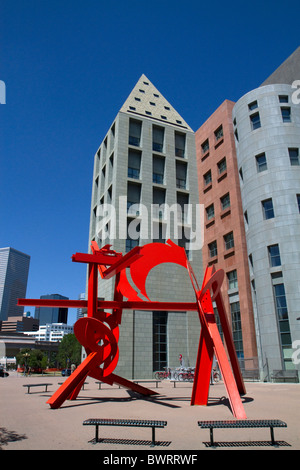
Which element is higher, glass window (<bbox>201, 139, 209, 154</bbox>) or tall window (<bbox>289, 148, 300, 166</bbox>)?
glass window (<bbox>201, 139, 209, 154</bbox>)

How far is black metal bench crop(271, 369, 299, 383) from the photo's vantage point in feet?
89.0

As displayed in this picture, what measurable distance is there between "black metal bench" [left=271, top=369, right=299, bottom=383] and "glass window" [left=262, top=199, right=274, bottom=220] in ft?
46.5

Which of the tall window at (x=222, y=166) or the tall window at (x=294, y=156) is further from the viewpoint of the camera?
the tall window at (x=222, y=166)

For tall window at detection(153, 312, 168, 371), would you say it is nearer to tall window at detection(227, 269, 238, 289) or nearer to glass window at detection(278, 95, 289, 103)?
tall window at detection(227, 269, 238, 289)

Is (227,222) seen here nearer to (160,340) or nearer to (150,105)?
(160,340)

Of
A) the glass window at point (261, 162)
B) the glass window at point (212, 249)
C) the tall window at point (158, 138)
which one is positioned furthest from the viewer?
the tall window at point (158, 138)

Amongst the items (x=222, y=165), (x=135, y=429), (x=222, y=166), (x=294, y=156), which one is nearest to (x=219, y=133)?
(x=222, y=165)

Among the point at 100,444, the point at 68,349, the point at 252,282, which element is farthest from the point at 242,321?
the point at 68,349

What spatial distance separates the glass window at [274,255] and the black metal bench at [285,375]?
9364mm

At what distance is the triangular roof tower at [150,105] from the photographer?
44.0m

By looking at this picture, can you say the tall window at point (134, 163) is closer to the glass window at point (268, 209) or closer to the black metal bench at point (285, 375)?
the glass window at point (268, 209)

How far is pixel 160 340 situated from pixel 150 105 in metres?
31.9

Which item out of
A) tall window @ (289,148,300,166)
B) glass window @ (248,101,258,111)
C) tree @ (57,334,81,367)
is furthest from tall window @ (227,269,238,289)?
tree @ (57,334,81,367)

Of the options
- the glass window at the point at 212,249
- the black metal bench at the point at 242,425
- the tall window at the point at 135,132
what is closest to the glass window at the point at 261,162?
the glass window at the point at 212,249
